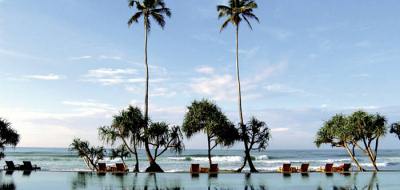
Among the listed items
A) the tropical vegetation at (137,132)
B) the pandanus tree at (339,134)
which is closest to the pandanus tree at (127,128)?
the tropical vegetation at (137,132)

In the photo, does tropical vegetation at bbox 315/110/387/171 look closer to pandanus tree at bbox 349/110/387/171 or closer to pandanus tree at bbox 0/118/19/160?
pandanus tree at bbox 349/110/387/171

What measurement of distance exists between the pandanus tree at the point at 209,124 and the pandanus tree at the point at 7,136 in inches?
726

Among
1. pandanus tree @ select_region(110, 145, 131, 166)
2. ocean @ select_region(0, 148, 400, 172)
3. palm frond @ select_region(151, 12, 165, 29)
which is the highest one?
palm frond @ select_region(151, 12, 165, 29)

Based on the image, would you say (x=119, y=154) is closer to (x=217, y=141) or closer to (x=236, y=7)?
(x=217, y=141)

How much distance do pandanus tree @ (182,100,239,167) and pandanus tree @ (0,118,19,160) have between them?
1845 centimetres

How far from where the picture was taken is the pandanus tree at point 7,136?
46.6 meters

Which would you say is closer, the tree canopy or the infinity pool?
the infinity pool

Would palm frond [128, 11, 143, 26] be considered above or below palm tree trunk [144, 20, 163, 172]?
above

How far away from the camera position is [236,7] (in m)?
46.8

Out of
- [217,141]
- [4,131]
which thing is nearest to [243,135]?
[217,141]

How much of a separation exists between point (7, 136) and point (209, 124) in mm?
21613

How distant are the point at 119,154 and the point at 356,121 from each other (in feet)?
79.2

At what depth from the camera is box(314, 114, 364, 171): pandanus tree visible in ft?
147

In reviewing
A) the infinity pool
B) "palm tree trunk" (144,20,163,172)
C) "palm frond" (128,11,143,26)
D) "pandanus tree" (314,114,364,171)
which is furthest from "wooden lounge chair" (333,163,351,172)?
"palm frond" (128,11,143,26)
